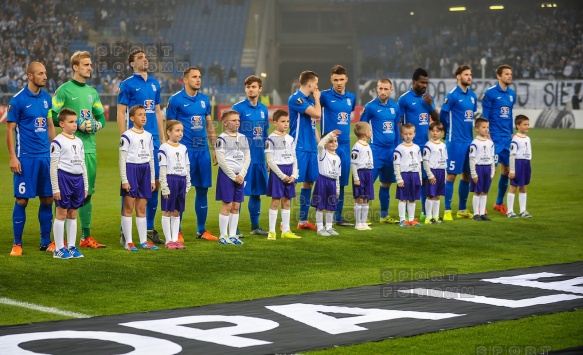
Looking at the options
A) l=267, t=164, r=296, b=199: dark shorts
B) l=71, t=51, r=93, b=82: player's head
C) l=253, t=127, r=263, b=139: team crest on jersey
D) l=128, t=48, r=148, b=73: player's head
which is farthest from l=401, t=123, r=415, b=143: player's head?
l=71, t=51, r=93, b=82: player's head

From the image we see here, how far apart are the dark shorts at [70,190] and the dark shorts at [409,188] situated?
5.30 meters

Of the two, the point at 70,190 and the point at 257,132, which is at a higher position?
the point at 257,132

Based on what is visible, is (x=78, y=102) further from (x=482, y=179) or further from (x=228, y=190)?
(x=482, y=179)

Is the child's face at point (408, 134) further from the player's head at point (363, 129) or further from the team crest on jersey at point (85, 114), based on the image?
the team crest on jersey at point (85, 114)

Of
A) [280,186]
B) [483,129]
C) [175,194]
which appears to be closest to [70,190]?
[175,194]

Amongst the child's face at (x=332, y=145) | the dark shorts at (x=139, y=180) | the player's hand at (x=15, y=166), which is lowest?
the dark shorts at (x=139, y=180)

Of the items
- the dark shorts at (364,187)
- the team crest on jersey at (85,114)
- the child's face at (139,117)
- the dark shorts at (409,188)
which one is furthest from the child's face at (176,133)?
the dark shorts at (409,188)

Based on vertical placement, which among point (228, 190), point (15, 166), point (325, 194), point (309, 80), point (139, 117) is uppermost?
point (309, 80)

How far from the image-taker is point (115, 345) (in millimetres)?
6961

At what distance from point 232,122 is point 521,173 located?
570cm

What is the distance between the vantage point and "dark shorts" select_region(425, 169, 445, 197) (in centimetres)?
1431

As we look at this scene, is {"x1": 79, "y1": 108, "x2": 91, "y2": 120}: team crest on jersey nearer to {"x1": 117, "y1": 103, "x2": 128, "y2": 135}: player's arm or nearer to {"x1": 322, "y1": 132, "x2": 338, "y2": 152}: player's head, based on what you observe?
{"x1": 117, "y1": 103, "x2": 128, "y2": 135}: player's arm

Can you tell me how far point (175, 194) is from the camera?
11.5 metres

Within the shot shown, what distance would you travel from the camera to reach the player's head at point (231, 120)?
12.0 metres
